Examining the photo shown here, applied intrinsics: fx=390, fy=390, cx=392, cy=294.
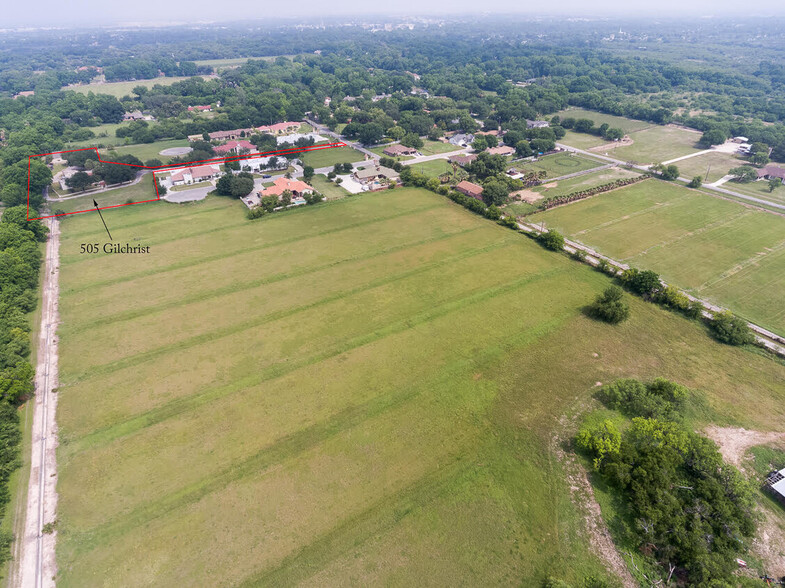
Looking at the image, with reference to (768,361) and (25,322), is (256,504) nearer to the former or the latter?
(25,322)

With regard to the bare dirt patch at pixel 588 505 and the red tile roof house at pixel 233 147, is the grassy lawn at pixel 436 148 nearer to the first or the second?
the red tile roof house at pixel 233 147

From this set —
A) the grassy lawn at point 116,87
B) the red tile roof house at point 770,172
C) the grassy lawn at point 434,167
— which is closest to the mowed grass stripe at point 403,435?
the grassy lawn at point 434,167

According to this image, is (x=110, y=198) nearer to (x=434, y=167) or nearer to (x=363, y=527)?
(x=434, y=167)

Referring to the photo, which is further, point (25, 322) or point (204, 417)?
point (25, 322)

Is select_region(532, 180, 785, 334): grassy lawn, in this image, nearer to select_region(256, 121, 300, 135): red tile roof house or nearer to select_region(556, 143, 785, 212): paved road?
select_region(556, 143, 785, 212): paved road

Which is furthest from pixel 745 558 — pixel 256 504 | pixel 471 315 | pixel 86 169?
pixel 86 169

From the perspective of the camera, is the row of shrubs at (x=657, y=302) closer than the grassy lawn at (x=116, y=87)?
Yes

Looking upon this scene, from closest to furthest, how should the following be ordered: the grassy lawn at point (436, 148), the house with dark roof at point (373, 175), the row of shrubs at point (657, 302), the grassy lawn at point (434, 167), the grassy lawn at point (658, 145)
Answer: the row of shrubs at point (657, 302), the house with dark roof at point (373, 175), the grassy lawn at point (434, 167), the grassy lawn at point (658, 145), the grassy lawn at point (436, 148)
